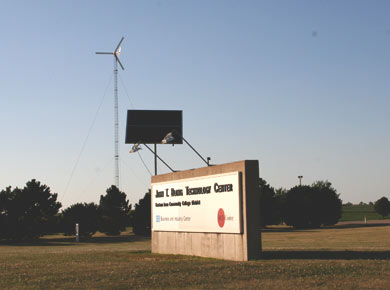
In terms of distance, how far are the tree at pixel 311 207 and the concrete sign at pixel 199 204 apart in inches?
2083

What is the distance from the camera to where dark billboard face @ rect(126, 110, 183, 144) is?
34.4 meters

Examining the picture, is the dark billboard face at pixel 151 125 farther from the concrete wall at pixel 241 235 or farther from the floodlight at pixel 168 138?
the concrete wall at pixel 241 235

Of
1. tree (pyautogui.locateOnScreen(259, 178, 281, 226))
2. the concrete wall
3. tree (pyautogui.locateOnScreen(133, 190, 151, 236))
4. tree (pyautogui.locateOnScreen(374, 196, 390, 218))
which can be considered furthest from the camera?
tree (pyautogui.locateOnScreen(374, 196, 390, 218))

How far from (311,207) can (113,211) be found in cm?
2729

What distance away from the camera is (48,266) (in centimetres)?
2245

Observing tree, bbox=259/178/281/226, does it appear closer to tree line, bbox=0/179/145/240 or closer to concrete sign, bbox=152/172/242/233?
tree line, bbox=0/179/145/240

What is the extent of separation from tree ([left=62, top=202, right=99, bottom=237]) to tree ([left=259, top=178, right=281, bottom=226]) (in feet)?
74.6

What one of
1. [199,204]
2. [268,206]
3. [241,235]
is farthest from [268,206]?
[241,235]

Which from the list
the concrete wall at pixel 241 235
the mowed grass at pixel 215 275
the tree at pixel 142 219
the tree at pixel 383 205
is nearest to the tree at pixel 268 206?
the tree at pixel 142 219

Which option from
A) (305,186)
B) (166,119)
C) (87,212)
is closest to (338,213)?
(305,186)

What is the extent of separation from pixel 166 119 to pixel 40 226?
130 ft

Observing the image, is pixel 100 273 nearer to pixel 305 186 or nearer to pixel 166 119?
pixel 166 119

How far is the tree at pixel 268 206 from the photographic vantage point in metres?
79.4

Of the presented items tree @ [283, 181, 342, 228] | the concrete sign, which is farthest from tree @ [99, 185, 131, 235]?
the concrete sign
